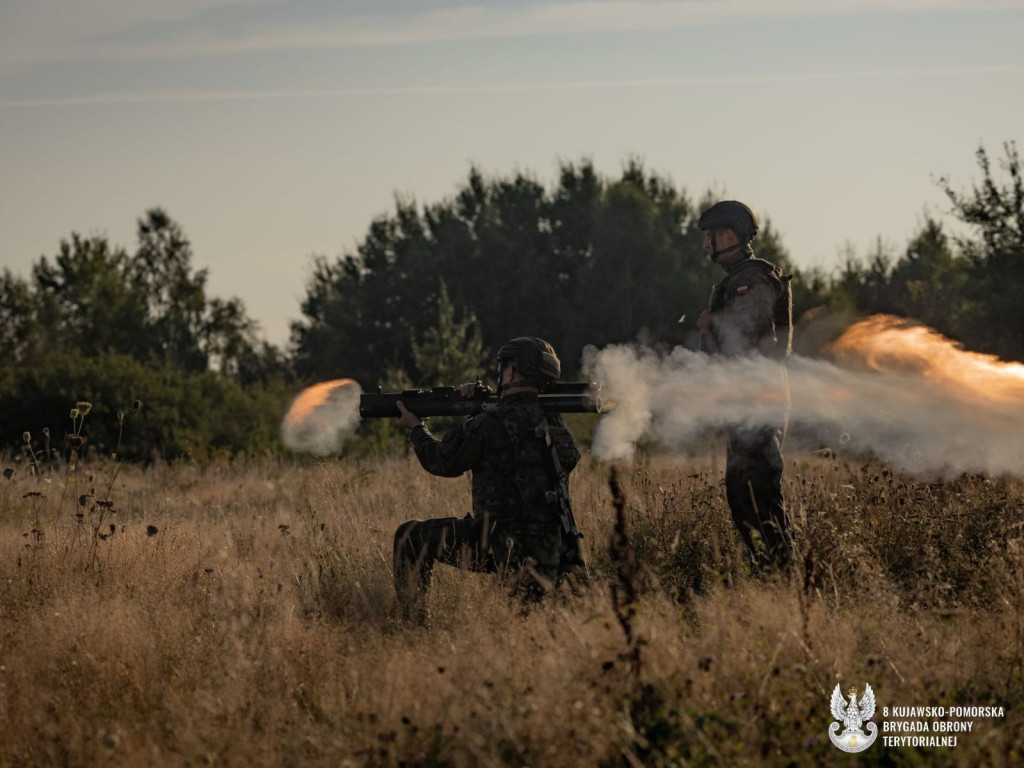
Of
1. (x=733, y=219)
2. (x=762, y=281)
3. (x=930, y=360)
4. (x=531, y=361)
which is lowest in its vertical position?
(x=930, y=360)

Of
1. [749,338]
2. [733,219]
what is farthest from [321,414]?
[733,219]

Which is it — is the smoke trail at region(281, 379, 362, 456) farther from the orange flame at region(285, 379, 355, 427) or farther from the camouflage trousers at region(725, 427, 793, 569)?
the camouflage trousers at region(725, 427, 793, 569)

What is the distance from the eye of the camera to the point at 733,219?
25.0 feet

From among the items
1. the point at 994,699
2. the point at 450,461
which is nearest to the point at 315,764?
the point at 450,461

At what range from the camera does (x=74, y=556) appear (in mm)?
7586

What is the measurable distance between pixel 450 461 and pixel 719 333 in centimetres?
207

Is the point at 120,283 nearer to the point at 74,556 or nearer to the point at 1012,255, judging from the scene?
the point at 1012,255

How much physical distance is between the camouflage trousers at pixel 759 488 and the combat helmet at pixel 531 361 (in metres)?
1.30

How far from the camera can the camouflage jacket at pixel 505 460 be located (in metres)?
6.59

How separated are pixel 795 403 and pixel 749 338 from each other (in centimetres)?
91

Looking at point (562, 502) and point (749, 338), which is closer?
point (562, 502)

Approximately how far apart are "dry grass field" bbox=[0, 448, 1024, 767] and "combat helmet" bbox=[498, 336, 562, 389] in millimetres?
973

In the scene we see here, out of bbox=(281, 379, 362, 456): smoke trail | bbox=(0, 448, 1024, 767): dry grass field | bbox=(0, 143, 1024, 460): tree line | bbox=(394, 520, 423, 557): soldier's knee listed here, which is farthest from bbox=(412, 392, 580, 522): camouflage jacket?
bbox=(0, 143, 1024, 460): tree line

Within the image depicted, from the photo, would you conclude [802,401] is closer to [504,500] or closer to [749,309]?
[749,309]
